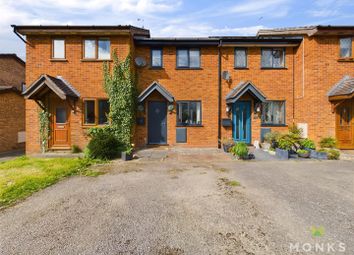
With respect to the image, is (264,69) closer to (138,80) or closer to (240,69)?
(240,69)

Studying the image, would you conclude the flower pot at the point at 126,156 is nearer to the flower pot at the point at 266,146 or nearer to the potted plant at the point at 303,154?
the flower pot at the point at 266,146

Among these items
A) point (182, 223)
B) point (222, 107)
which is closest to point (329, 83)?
point (222, 107)

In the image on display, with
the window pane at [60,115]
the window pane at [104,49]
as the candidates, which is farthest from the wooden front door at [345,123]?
the window pane at [60,115]

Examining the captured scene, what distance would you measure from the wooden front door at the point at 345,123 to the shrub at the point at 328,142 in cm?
81

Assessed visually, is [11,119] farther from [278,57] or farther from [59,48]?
[278,57]

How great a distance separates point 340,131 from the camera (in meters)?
11.5

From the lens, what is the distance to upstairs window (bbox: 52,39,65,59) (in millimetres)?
11633

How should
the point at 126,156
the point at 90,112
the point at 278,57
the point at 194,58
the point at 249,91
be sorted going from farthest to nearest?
the point at 278,57
the point at 194,58
the point at 249,91
the point at 90,112
the point at 126,156

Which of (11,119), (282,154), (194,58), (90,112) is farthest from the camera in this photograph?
(11,119)

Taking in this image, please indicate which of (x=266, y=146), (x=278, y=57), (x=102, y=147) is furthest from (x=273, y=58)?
(x=102, y=147)

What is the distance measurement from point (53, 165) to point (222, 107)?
986cm

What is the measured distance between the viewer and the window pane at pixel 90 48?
11.6 m

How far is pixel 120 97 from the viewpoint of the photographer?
37.0 ft

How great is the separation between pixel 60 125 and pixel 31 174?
4.91 meters
